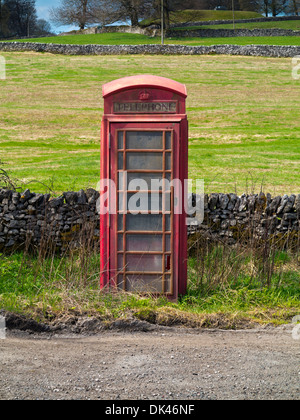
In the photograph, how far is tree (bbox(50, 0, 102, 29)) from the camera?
66188 millimetres

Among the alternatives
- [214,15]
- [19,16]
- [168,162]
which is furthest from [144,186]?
[19,16]

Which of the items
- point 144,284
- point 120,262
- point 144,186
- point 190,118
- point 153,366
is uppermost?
point 190,118

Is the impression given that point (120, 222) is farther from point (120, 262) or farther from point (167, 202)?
point (167, 202)

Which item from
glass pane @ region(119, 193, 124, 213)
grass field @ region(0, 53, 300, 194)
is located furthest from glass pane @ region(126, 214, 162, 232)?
grass field @ region(0, 53, 300, 194)

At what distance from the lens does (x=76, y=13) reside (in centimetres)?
6800

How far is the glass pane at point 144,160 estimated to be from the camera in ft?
20.7

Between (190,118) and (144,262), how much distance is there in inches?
643

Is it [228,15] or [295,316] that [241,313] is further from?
[228,15]

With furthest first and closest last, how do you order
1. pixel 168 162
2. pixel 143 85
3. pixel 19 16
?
pixel 19 16 < pixel 168 162 < pixel 143 85

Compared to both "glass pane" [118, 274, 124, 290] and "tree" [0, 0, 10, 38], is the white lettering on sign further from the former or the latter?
"tree" [0, 0, 10, 38]

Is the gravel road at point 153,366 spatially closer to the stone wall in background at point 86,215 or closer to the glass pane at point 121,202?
A: the glass pane at point 121,202

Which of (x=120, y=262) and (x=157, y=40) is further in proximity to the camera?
(x=157, y=40)

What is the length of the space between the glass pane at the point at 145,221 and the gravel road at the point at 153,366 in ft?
4.23

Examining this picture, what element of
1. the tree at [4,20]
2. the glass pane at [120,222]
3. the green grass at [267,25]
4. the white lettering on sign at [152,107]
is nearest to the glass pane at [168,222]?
the glass pane at [120,222]
